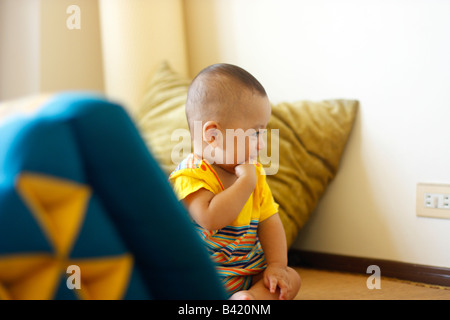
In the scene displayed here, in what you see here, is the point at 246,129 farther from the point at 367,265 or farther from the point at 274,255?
the point at 367,265

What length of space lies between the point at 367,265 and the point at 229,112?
37.3 inches

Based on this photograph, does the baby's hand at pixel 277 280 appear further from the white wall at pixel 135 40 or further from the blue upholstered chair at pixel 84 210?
the white wall at pixel 135 40

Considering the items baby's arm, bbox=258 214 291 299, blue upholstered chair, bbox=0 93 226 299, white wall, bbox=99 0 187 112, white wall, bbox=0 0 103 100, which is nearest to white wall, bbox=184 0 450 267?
white wall, bbox=99 0 187 112

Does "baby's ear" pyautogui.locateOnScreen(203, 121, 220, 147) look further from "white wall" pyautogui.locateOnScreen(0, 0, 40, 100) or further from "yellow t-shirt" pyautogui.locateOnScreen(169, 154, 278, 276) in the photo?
"white wall" pyautogui.locateOnScreen(0, 0, 40, 100)

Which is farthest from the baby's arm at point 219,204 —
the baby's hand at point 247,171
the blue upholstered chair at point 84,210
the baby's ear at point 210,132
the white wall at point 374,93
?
the white wall at point 374,93

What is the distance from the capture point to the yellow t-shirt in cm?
111

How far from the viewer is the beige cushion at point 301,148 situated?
170 cm

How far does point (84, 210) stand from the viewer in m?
0.42

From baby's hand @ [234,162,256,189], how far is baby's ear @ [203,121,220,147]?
8cm

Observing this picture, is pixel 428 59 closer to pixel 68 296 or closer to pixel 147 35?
pixel 147 35

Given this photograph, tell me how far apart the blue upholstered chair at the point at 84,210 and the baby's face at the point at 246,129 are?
24.8 inches

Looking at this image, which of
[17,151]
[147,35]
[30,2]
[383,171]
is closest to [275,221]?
[383,171]

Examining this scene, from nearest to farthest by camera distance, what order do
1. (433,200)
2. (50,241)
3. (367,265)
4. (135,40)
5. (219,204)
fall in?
(50,241) < (219,204) < (433,200) < (367,265) < (135,40)

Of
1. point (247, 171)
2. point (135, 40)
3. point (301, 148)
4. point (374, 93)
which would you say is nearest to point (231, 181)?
point (247, 171)
